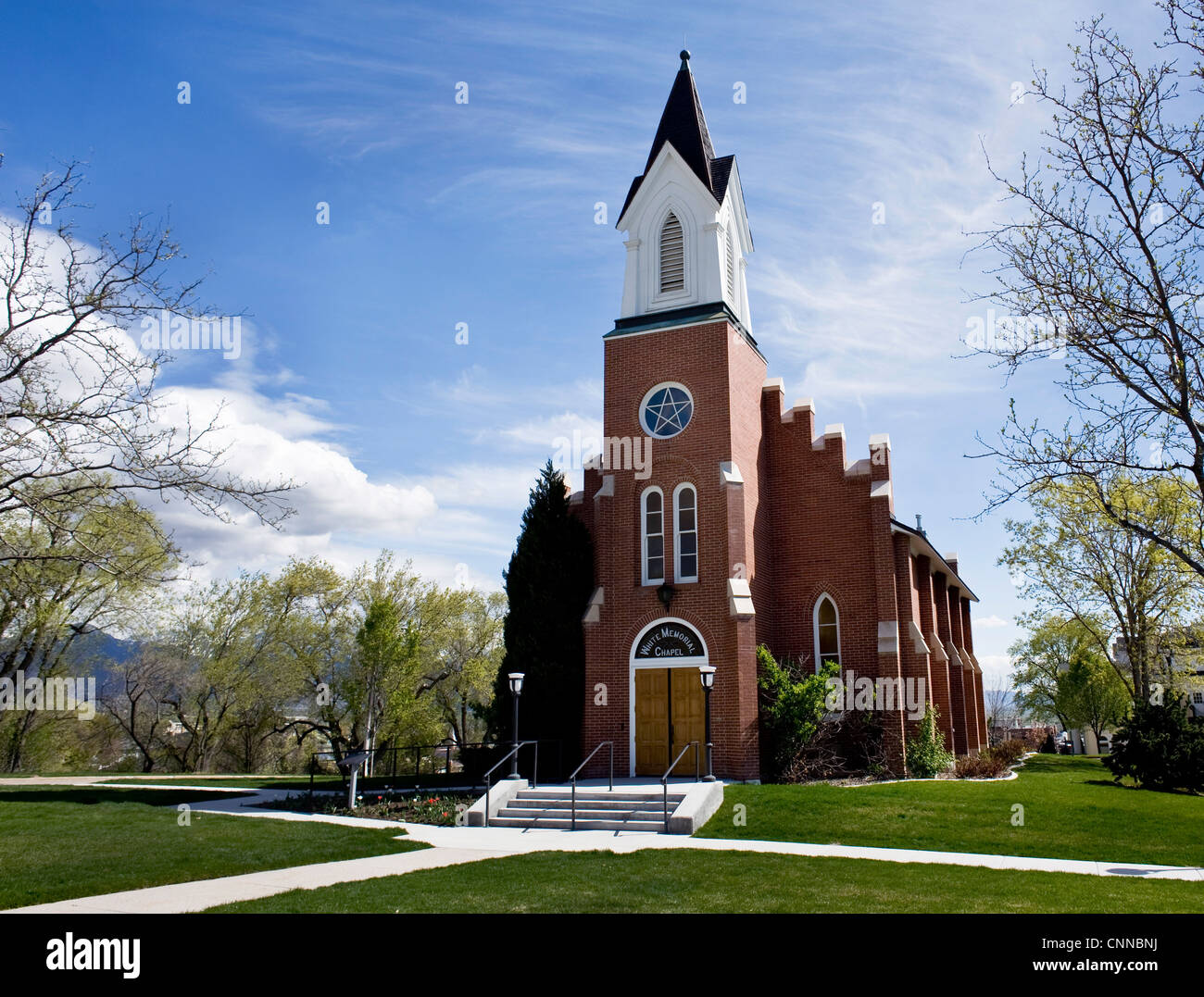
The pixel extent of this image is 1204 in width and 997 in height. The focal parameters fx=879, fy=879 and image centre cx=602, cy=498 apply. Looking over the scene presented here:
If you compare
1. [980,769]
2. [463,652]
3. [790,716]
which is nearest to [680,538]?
[790,716]

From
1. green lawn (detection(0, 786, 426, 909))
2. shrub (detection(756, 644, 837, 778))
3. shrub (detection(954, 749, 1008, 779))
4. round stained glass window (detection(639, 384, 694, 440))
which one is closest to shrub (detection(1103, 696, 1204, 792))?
shrub (detection(954, 749, 1008, 779))

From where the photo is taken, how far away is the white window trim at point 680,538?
2082 centimetres

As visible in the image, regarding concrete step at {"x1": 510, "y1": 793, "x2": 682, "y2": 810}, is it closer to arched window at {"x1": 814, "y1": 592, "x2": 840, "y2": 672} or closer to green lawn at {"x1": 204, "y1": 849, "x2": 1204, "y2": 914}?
green lawn at {"x1": 204, "y1": 849, "x2": 1204, "y2": 914}

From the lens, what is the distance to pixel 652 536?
21.6 meters

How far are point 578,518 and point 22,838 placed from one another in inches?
542

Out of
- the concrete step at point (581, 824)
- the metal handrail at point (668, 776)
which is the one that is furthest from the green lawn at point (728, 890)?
the concrete step at point (581, 824)

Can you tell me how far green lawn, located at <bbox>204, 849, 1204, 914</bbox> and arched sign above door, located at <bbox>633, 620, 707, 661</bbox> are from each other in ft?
28.9

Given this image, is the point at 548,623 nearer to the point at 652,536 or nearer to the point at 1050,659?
the point at 652,536

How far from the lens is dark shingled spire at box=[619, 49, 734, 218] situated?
2355 centimetres

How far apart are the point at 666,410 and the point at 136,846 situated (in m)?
14.6

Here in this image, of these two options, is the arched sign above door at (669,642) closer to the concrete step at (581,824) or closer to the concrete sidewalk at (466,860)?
the concrete step at (581,824)
